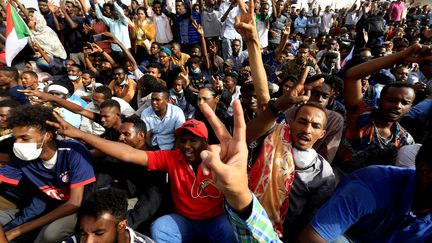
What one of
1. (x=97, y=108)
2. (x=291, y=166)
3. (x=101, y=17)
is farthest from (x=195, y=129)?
(x=101, y=17)

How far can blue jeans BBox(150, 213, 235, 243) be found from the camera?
2.14 meters

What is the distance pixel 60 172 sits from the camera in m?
2.23

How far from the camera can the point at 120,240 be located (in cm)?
174

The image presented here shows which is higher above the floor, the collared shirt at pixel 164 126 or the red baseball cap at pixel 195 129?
the red baseball cap at pixel 195 129

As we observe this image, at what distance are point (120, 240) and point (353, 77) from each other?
210cm

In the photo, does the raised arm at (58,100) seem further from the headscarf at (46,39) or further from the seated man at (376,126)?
the headscarf at (46,39)

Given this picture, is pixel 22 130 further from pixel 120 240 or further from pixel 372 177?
pixel 372 177

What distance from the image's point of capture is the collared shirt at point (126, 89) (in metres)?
4.84

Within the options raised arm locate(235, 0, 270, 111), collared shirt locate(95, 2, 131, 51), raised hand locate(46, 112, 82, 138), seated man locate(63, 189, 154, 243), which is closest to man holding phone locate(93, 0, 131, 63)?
collared shirt locate(95, 2, 131, 51)

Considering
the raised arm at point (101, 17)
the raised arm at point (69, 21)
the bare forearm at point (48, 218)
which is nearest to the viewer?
the bare forearm at point (48, 218)

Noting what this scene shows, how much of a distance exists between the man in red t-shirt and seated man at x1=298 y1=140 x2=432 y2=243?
0.88 meters

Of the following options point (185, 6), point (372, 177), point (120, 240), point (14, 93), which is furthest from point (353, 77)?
point (185, 6)

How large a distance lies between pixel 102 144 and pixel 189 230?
3.01ft

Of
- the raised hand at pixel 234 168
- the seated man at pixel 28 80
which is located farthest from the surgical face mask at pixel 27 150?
the seated man at pixel 28 80
